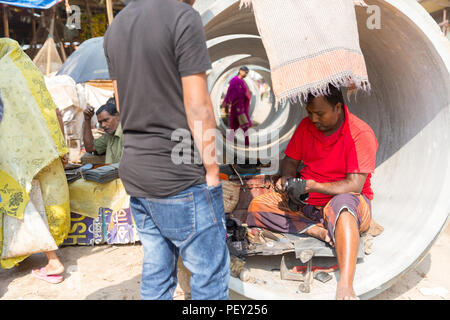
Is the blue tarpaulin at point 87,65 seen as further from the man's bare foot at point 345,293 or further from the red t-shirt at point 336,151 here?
the man's bare foot at point 345,293

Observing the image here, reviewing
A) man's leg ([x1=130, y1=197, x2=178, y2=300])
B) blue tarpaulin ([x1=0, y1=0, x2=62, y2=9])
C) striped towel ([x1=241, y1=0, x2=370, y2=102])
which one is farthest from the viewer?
blue tarpaulin ([x1=0, y1=0, x2=62, y2=9])

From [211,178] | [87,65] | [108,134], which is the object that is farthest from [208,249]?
[87,65]

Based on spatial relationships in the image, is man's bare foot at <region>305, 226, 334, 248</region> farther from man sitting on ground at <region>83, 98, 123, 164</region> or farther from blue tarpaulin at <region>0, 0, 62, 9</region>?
blue tarpaulin at <region>0, 0, 62, 9</region>

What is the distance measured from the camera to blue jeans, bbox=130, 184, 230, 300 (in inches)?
65.6

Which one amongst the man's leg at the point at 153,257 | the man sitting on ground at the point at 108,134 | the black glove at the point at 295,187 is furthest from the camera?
the man sitting on ground at the point at 108,134

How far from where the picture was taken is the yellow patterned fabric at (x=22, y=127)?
2945 mm

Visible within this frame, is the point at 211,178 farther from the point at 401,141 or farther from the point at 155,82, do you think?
the point at 401,141

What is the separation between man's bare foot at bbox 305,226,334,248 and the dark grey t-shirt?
5.63 ft

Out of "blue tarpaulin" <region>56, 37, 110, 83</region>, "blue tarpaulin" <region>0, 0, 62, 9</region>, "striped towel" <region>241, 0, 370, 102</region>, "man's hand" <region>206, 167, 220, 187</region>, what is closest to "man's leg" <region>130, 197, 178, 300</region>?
"man's hand" <region>206, 167, 220, 187</region>

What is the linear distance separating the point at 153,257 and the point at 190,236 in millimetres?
319

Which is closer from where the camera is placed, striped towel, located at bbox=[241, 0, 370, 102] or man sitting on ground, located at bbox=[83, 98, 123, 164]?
striped towel, located at bbox=[241, 0, 370, 102]

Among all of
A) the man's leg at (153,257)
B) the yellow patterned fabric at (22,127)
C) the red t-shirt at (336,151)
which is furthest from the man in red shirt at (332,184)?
the yellow patterned fabric at (22,127)

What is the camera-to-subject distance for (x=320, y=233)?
3082mm

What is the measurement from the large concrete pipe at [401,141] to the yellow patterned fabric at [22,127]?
1559mm
